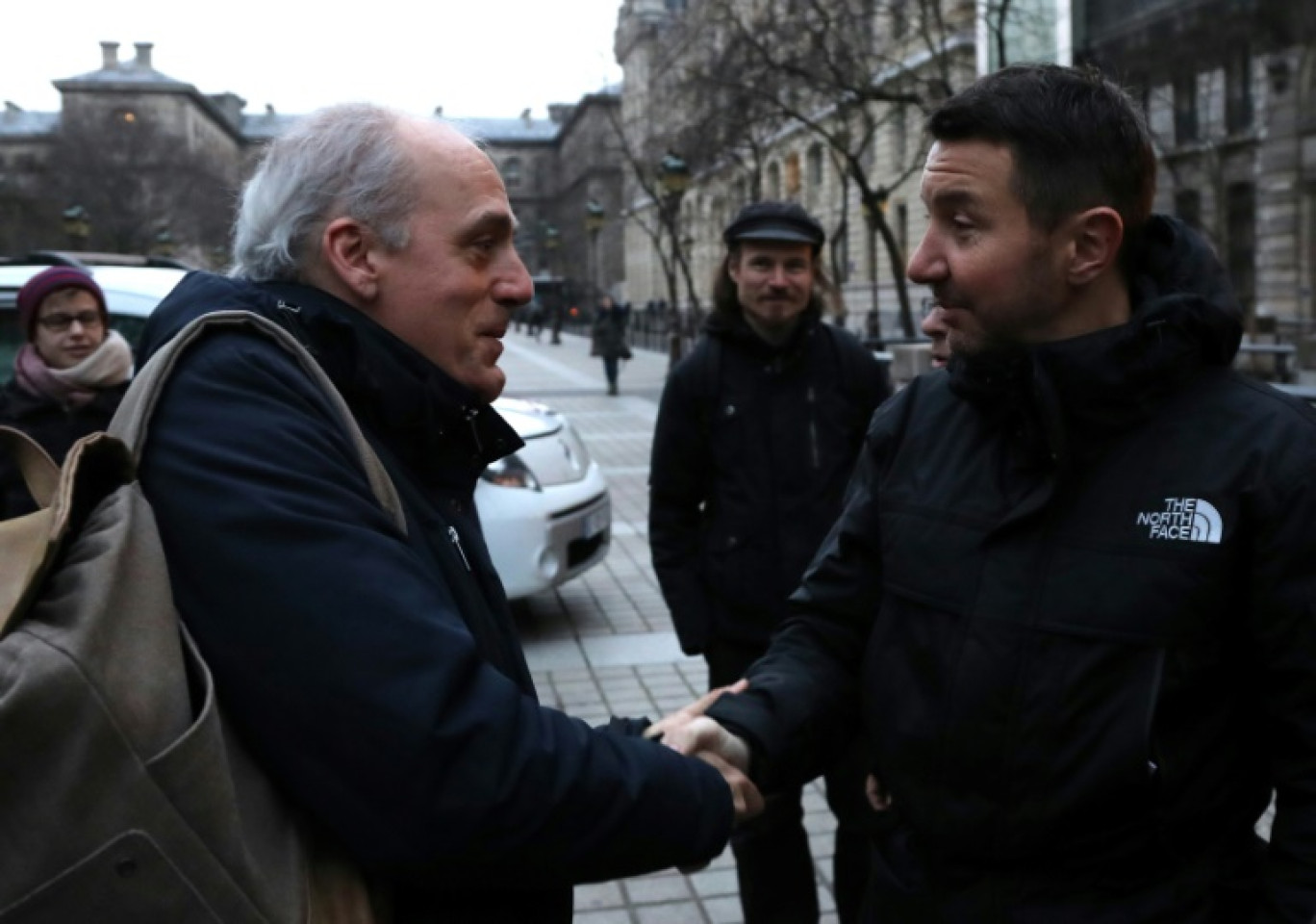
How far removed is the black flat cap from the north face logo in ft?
7.46

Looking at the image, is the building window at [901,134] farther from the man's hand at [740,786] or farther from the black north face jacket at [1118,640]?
the man's hand at [740,786]

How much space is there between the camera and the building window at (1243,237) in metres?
26.8

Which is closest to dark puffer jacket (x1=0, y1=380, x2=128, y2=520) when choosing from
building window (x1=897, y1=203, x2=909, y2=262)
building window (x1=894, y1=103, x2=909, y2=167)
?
building window (x1=894, y1=103, x2=909, y2=167)

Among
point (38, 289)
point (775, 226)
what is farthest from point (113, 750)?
point (38, 289)

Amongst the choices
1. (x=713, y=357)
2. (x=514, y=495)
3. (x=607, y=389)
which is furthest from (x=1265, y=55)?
(x=713, y=357)

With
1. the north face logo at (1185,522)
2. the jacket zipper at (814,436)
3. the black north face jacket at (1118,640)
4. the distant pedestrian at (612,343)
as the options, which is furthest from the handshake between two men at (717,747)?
the distant pedestrian at (612,343)

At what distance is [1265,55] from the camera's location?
67.7 ft

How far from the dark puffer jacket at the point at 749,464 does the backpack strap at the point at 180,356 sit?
7.58 feet

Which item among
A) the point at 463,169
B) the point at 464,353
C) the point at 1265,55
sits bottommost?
the point at 464,353

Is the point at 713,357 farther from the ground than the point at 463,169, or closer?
closer

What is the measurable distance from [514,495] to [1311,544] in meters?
5.99

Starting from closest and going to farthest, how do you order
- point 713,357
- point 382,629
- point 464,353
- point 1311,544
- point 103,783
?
point 103,783 < point 382,629 < point 1311,544 < point 464,353 < point 713,357

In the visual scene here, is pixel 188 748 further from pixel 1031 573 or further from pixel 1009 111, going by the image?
pixel 1009 111

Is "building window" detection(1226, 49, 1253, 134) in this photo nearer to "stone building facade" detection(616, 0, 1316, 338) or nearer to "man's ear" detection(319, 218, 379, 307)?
"stone building facade" detection(616, 0, 1316, 338)
